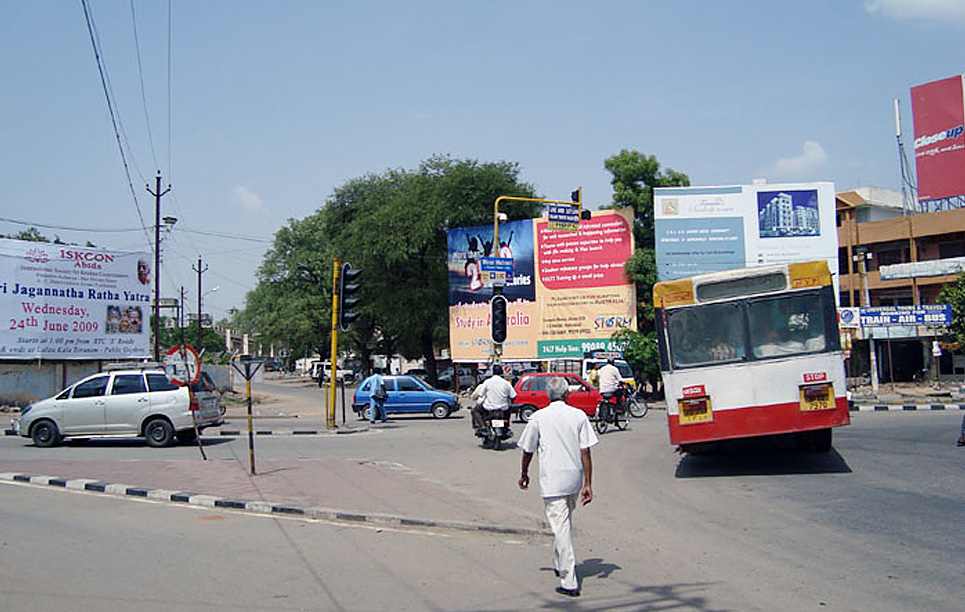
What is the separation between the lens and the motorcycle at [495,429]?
680 inches

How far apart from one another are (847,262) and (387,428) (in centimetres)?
3984

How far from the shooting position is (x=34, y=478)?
13062mm

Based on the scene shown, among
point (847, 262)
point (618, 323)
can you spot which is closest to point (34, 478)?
point (618, 323)

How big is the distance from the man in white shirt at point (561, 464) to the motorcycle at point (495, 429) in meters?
10.3

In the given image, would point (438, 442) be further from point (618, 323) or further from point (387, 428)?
point (618, 323)

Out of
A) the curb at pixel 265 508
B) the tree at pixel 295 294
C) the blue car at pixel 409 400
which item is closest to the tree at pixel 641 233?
the blue car at pixel 409 400

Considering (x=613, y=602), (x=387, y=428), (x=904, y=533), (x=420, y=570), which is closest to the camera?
(x=613, y=602)

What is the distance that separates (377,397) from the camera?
25203 mm

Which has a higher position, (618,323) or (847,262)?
(847,262)

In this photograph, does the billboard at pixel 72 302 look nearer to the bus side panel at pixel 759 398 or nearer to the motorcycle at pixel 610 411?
the motorcycle at pixel 610 411

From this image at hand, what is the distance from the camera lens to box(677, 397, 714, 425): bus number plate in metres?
12.3

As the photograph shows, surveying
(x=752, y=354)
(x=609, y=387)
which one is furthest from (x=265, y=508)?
(x=609, y=387)

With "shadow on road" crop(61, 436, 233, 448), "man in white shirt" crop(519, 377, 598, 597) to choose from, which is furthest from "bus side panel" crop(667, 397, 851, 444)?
"shadow on road" crop(61, 436, 233, 448)

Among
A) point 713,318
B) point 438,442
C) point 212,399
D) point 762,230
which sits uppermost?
point 762,230
